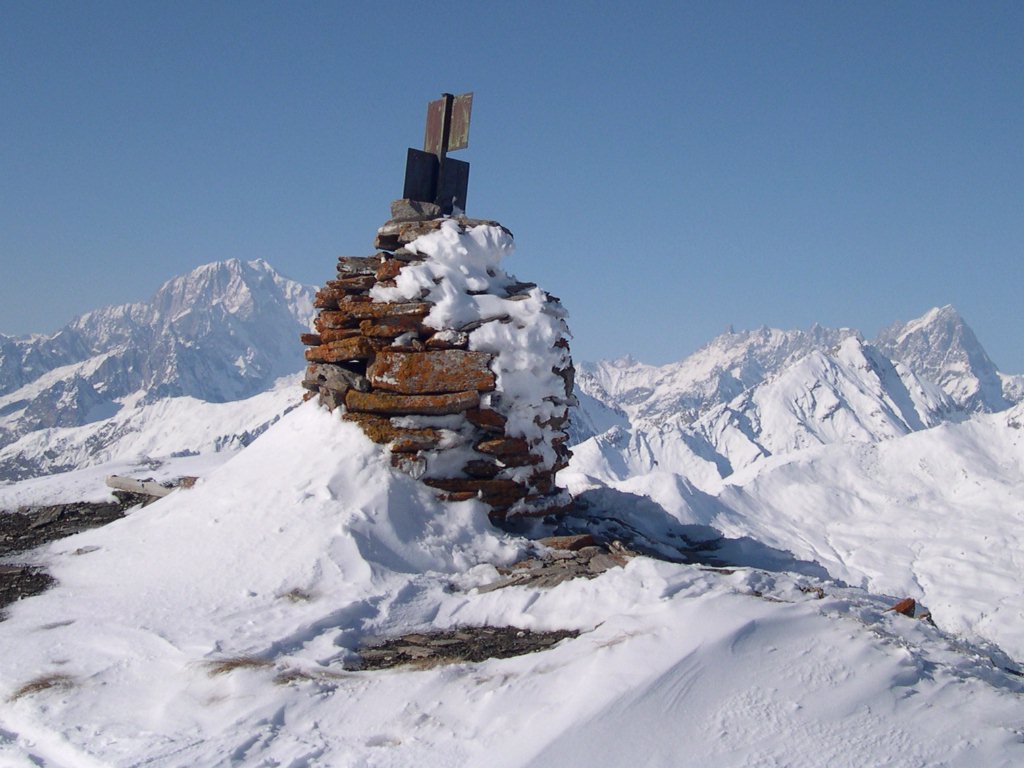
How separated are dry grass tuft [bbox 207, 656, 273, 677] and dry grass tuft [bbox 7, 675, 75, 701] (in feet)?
4.14

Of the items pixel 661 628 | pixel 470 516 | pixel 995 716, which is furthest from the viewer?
pixel 470 516

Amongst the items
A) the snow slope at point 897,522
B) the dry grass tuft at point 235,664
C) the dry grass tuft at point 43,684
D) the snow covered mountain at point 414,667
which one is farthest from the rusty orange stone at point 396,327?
the snow slope at point 897,522

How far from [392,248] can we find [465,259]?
4.98 ft

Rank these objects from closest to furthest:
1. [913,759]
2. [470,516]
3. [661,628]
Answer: [913,759]
[661,628]
[470,516]

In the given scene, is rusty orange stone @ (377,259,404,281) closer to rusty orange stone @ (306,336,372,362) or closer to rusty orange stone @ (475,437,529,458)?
rusty orange stone @ (306,336,372,362)

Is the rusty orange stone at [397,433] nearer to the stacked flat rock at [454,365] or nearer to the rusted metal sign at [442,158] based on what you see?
the stacked flat rock at [454,365]

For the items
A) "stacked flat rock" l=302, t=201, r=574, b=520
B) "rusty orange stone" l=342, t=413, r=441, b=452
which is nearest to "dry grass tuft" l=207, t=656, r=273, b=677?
"stacked flat rock" l=302, t=201, r=574, b=520

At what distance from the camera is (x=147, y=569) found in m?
12.2

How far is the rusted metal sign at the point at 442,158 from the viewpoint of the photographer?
17.6m

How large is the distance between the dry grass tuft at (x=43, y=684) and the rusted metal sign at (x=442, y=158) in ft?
36.2

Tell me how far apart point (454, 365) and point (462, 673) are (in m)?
7.15

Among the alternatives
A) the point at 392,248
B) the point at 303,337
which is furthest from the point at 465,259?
the point at 303,337

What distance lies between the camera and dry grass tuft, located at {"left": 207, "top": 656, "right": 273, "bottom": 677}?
8617 mm

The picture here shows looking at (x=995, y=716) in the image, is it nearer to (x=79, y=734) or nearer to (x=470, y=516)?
(x=79, y=734)
